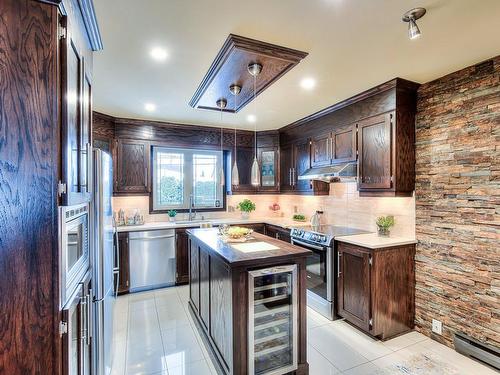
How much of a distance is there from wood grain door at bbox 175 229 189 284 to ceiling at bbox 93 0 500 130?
2137 millimetres

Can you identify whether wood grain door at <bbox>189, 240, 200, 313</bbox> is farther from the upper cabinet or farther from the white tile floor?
the upper cabinet

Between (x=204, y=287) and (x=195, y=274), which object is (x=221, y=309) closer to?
(x=204, y=287)

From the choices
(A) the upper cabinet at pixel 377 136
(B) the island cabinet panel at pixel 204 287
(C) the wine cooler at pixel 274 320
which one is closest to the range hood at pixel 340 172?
(A) the upper cabinet at pixel 377 136

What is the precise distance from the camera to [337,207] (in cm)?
405

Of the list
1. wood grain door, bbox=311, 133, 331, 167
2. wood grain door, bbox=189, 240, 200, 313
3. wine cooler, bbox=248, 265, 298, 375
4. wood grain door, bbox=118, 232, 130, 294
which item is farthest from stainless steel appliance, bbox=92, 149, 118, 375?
wood grain door, bbox=311, 133, 331, 167

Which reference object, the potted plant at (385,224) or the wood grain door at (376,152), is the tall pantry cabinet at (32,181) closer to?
the wood grain door at (376,152)

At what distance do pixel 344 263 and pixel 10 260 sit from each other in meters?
2.86

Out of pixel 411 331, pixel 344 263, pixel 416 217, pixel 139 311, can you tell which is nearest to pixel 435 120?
pixel 416 217

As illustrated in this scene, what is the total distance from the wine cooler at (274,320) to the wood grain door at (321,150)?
2.10 meters

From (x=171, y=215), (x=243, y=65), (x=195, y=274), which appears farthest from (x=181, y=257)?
(x=243, y=65)

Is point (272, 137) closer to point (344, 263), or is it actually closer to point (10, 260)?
point (344, 263)

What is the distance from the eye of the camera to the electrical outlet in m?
2.65

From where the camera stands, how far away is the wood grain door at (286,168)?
471 centimetres

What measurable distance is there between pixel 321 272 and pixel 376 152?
61.5 inches
